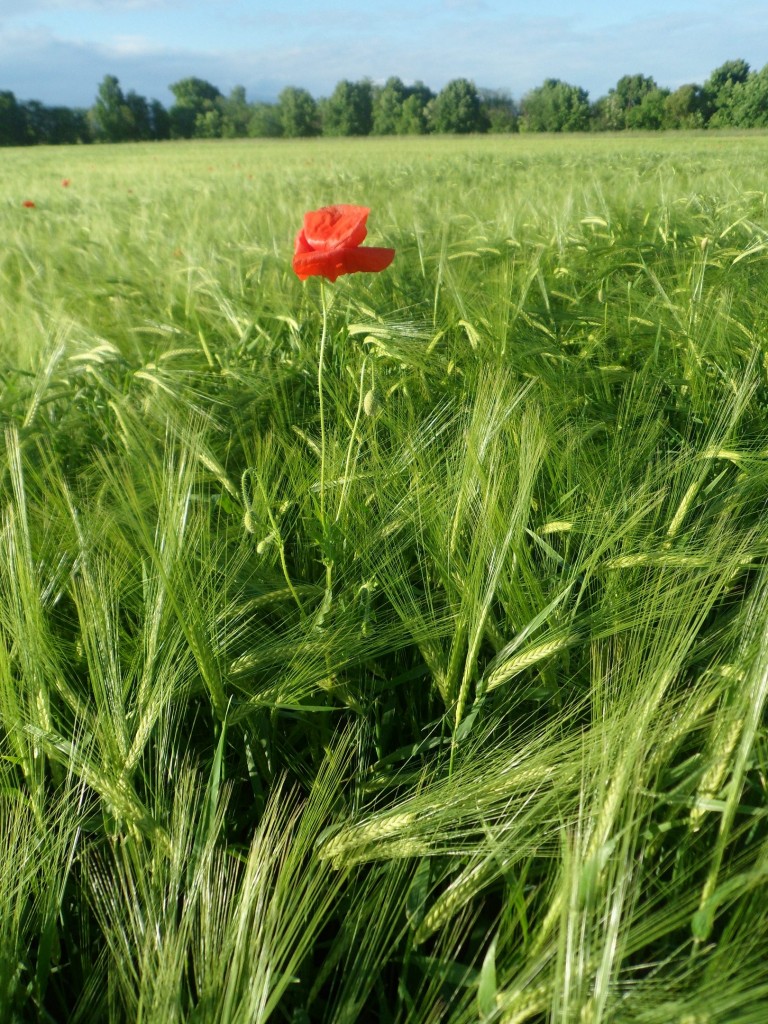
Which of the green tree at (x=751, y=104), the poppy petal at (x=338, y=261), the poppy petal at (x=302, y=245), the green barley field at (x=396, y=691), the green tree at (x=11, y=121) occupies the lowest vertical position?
the green barley field at (x=396, y=691)

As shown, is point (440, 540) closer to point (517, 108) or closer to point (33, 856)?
point (33, 856)

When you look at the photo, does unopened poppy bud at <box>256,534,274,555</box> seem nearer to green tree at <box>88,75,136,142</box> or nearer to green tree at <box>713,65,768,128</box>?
green tree at <box>713,65,768,128</box>

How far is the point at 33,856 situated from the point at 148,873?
89 millimetres

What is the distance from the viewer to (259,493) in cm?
89

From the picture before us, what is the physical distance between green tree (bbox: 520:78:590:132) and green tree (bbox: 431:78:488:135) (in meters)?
3.43

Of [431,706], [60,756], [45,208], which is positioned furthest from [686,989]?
[45,208]

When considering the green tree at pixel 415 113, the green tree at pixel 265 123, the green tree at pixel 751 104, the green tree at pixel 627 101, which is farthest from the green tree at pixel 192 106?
the green tree at pixel 751 104

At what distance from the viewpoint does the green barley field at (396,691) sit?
46 centimetres

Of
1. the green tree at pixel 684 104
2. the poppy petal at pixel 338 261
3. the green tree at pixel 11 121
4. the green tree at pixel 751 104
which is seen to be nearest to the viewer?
the poppy petal at pixel 338 261

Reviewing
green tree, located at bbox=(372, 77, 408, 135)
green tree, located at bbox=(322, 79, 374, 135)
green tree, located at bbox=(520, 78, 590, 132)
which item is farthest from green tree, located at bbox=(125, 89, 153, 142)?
green tree, located at bbox=(520, 78, 590, 132)

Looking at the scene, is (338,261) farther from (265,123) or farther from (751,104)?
(265,123)

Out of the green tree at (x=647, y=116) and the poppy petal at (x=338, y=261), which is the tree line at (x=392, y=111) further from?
the poppy petal at (x=338, y=261)

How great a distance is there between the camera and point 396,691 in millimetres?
823

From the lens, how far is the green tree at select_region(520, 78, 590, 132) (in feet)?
115
